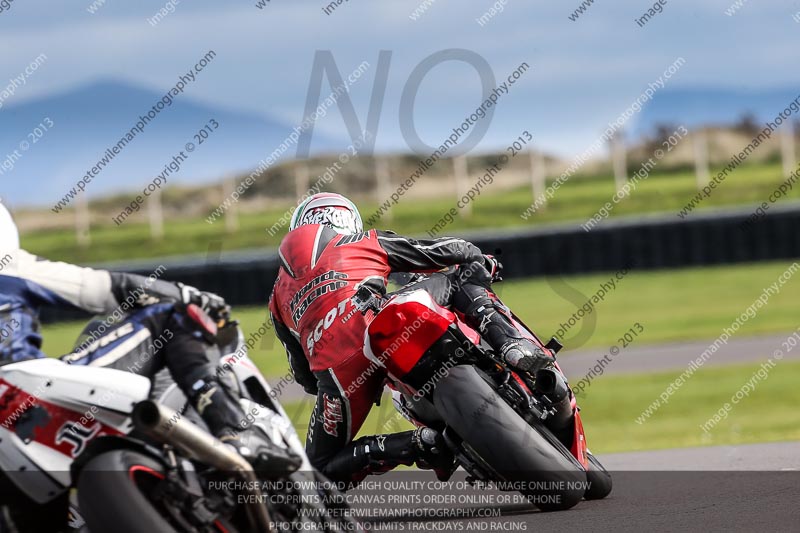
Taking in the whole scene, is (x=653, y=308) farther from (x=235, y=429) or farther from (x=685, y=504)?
(x=235, y=429)

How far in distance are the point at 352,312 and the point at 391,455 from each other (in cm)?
77

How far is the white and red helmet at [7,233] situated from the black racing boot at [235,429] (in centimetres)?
78

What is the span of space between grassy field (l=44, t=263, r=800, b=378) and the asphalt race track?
911 centimetres

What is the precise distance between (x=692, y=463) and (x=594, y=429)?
13.1 ft

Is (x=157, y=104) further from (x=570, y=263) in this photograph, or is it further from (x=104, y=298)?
(x=570, y=263)

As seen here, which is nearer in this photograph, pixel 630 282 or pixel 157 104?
pixel 157 104

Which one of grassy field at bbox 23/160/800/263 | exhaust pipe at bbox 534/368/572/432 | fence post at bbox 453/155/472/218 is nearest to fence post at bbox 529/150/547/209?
grassy field at bbox 23/160/800/263

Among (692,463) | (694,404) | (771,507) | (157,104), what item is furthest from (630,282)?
(771,507)

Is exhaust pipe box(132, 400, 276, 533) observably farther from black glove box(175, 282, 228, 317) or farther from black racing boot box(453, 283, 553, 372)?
black racing boot box(453, 283, 553, 372)

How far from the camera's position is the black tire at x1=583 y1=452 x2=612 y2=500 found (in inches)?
241

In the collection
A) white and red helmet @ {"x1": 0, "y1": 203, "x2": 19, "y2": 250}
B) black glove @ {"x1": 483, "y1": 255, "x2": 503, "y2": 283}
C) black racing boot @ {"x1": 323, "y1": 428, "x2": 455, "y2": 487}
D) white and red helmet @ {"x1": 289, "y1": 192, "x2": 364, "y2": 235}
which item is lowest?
black racing boot @ {"x1": 323, "y1": 428, "x2": 455, "y2": 487}

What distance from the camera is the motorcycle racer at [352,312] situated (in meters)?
5.92

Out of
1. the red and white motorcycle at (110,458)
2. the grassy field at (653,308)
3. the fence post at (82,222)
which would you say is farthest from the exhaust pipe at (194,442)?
the fence post at (82,222)

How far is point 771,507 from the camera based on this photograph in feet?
17.8
